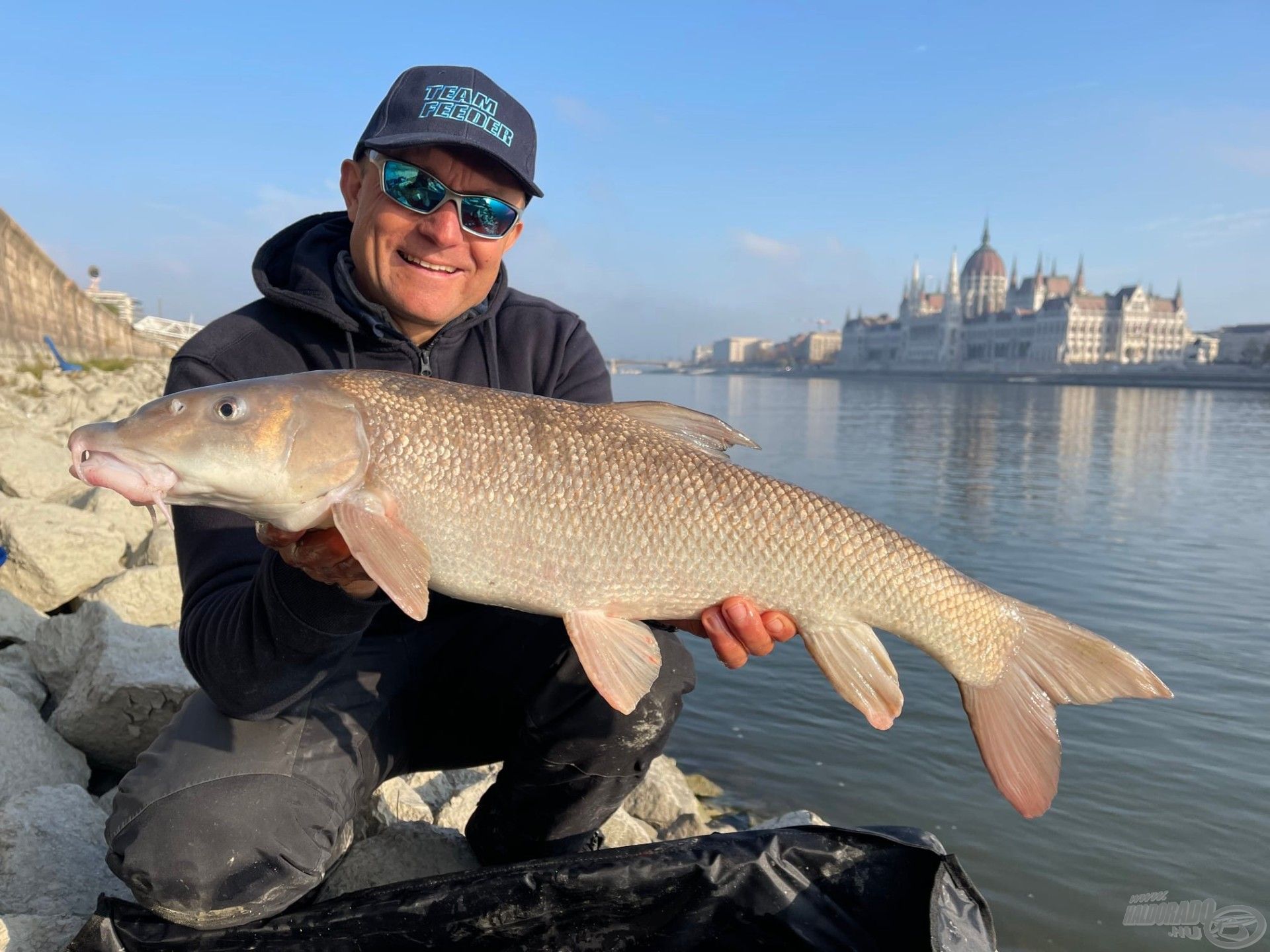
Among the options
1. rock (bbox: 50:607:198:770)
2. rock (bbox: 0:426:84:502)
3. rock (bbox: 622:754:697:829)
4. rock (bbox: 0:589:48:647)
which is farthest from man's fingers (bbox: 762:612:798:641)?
rock (bbox: 0:426:84:502)

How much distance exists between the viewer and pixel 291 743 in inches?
108

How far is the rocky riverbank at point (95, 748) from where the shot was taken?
281 centimetres

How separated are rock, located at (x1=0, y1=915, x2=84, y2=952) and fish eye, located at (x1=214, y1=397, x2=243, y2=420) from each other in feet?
4.73

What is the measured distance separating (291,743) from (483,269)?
166 cm

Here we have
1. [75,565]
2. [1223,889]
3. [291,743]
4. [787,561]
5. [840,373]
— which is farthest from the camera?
[840,373]

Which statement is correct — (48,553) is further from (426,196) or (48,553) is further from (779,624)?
(779,624)

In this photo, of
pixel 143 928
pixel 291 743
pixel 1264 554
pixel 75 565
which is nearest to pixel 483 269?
pixel 291 743

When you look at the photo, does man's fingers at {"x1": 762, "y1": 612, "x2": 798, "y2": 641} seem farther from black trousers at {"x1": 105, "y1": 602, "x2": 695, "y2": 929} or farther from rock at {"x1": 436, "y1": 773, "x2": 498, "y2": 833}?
rock at {"x1": 436, "y1": 773, "x2": 498, "y2": 833}

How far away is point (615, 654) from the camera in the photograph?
8.29 feet

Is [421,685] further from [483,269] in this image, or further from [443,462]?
[483,269]

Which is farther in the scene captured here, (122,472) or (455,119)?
(455,119)

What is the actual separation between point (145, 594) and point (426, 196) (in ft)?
10.6

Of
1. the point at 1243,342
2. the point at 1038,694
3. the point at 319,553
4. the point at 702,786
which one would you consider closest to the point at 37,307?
the point at 702,786

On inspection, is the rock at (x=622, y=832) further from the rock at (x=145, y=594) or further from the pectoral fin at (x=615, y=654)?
the rock at (x=145, y=594)
